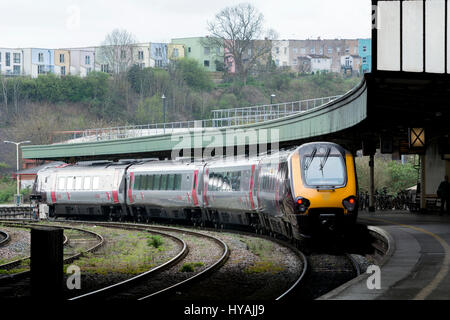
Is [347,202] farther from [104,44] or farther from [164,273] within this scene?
[104,44]

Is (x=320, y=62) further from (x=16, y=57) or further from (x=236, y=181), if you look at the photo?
(x=236, y=181)

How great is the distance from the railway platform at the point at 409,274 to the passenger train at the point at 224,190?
2014mm

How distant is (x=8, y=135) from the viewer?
95750 millimetres

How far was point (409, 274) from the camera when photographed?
12.9 meters

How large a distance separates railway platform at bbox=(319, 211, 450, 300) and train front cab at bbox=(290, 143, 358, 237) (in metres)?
1.39

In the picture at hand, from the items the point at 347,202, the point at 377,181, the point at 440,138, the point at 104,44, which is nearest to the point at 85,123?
the point at 104,44

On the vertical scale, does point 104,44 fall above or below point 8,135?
above

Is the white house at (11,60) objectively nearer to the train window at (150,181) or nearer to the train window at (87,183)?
the train window at (87,183)

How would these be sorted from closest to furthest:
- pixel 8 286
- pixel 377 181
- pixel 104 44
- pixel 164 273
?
pixel 8 286 < pixel 164 273 < pixel 377 181 < pixel 104 44

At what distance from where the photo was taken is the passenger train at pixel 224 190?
1967 cm

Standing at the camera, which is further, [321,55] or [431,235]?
[321,55]

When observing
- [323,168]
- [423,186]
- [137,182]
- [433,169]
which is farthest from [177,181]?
[323,168]

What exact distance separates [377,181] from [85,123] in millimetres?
46577

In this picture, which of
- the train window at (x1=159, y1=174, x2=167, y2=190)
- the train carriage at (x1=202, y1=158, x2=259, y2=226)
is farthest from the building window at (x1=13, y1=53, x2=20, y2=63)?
the train carriage at (x1=202, y1=158, x2=259, y2=226)
